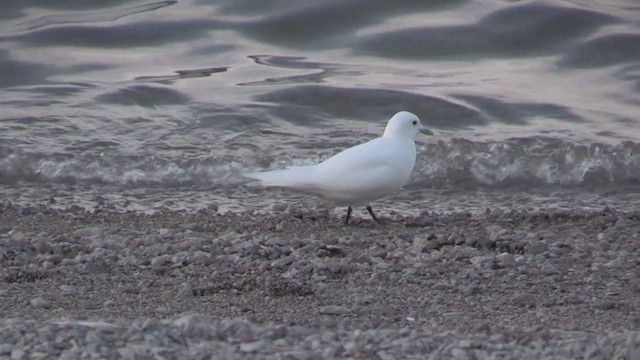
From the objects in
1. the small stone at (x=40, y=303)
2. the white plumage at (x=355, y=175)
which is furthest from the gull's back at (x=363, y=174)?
the small stone at (x=40, y=303)

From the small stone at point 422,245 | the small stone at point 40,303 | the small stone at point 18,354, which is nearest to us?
the small stone at point 18,354

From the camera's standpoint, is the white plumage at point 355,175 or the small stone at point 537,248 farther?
the white plumage at point 355,175

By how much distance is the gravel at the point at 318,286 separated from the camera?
495 centimetres

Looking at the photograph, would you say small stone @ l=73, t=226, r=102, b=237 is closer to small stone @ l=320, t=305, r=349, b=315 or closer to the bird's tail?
the bird's tail

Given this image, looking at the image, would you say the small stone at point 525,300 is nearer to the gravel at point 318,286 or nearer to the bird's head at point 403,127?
the gravel at point 318,286

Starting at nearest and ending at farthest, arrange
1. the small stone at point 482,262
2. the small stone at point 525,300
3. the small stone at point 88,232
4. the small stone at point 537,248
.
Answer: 1. the small stone at point 525,300
2. the small stone at point 482,262
3. the small stone at point 537,248
4. the small stone at point 88,232

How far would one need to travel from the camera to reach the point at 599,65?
12.9 metres

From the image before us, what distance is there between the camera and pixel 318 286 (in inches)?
249

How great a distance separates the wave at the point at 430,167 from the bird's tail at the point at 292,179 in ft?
6.17

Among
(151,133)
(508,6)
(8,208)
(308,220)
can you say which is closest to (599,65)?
(508,6)

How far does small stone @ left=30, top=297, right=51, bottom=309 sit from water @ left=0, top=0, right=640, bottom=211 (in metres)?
3.24

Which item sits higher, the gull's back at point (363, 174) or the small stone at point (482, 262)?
the gull's back at point (363, 174)

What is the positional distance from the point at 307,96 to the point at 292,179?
13.1 feet

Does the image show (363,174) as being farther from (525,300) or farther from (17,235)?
(525,300)
